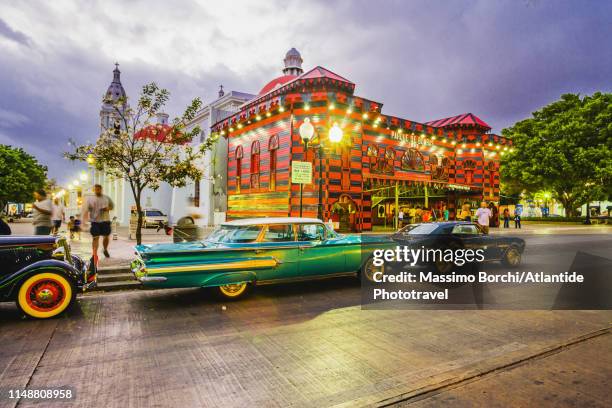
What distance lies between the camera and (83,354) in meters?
4.14

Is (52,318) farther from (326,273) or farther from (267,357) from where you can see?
(326,273)


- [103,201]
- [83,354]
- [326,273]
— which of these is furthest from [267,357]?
[103,201]

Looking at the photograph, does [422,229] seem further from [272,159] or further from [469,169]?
[469,169]

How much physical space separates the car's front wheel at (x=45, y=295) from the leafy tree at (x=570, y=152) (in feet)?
125

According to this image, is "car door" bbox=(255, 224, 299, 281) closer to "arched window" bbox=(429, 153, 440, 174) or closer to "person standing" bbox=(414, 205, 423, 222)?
"person standing" bbox=(414, 205, 423, 222)

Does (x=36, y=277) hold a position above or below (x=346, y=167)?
below

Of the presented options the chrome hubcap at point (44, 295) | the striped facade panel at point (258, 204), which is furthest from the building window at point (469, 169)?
the chrome hubcap at point (44, 295)

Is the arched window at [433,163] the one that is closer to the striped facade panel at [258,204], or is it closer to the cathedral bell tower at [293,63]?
the striped facade panel at [258,204]

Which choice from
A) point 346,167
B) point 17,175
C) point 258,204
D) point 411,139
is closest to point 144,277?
point 346,167

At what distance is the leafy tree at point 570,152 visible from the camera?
106 ft

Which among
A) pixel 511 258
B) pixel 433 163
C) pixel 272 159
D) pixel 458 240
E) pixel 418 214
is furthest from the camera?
pixel 433 163

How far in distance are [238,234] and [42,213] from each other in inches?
221

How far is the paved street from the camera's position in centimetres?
326

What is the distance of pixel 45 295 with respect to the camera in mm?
5457
